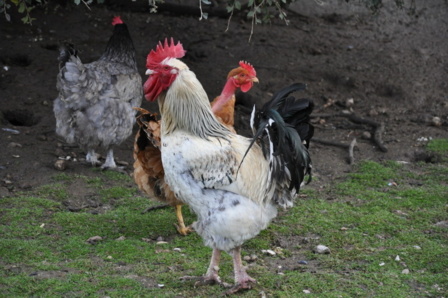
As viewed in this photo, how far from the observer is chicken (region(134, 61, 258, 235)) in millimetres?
5629

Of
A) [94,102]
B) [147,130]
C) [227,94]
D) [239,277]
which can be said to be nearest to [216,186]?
[239,277]

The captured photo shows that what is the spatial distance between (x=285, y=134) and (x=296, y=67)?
6.04 metres

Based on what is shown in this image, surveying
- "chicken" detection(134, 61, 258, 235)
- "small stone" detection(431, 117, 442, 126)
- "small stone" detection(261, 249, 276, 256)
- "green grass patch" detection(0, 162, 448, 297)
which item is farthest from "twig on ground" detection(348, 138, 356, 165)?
Answer: "small stone" detection(261, 249, 276, 256)

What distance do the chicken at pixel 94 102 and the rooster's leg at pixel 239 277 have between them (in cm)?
328

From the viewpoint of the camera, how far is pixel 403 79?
10.6m

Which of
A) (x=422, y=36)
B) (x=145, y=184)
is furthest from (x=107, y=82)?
(x=422, y=36)

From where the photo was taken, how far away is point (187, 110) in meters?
4.88

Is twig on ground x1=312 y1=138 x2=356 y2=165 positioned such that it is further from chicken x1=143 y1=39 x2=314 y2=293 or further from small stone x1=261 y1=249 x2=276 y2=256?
chicken x1=143 y1=39 x2=314 y2=293

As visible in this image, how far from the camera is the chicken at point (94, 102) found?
7.40 metres

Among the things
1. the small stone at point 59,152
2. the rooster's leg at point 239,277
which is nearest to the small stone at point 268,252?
the rooster's leg at point 239,277

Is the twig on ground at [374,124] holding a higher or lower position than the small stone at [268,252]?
higher

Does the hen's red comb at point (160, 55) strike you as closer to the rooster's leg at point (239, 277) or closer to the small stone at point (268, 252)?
the rooster's leg at point (239, 277)

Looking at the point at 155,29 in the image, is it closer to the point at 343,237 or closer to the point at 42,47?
the point at 42,47

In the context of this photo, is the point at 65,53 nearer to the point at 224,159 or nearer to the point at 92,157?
the point at 92,157
